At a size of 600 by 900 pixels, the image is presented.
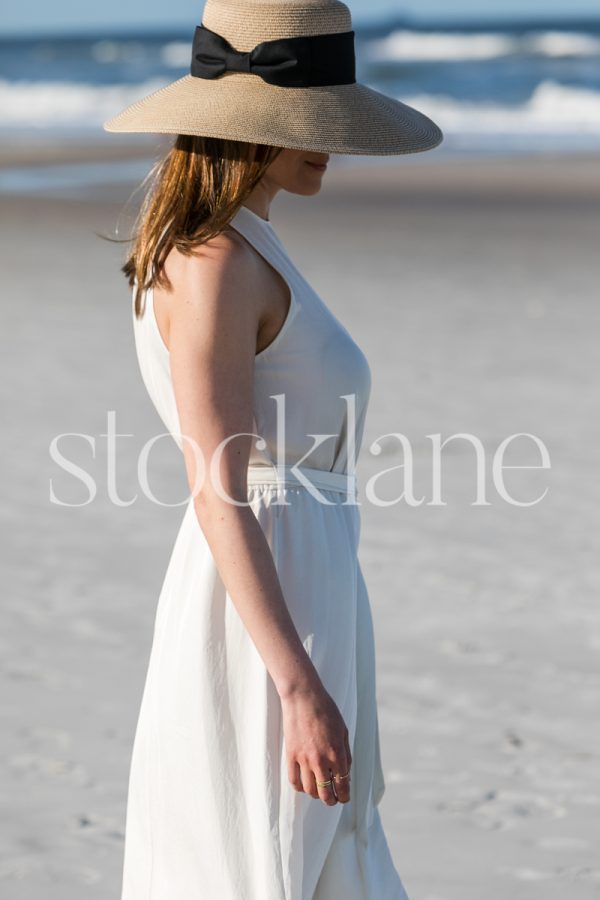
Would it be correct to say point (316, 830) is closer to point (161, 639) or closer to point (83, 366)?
point (161, 639)

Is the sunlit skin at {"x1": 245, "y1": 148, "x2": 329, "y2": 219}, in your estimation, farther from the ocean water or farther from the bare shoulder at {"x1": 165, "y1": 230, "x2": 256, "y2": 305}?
the ocean water

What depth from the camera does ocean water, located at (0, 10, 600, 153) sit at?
24.0 meters

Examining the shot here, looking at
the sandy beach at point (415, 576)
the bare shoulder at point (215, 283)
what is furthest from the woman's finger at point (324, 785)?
the sandy beach at point (415, 576)

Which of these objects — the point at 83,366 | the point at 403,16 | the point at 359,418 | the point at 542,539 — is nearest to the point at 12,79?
the point at 83,366

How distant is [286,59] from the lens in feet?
5.69

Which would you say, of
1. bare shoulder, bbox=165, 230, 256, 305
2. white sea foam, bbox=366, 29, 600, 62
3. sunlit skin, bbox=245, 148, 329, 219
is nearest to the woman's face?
sunlit skin, bbox=245, 148, 329, 219

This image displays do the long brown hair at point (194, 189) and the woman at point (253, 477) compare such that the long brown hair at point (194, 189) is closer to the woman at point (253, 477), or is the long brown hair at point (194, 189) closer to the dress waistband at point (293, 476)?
the woman at point (253, 477)

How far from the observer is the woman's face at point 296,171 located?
5.82ft

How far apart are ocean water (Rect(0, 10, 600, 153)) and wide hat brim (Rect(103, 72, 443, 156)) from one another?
61.2 feet

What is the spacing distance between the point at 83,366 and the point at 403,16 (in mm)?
84929

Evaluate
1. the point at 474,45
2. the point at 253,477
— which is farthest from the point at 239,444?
the point at 474,45

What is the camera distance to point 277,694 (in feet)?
5.81

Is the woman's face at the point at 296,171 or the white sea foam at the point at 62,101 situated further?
the white sea foam at the point at 62,101

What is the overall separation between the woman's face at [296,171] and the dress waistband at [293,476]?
1.21 ft
